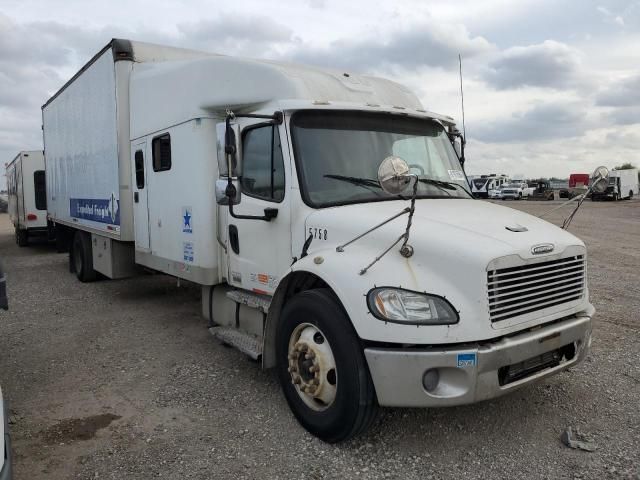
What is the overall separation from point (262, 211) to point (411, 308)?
1.84m

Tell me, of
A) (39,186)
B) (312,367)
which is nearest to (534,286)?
A: (312,367)

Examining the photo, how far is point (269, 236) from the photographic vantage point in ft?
15.3

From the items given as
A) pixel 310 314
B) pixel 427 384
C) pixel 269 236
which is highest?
pixel 269 236

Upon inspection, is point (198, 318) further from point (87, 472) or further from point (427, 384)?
point (427, 384)

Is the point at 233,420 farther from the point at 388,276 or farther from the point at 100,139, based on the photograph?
the point at 100,139

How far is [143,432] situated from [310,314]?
1567 mm

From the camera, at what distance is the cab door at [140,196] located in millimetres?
6735

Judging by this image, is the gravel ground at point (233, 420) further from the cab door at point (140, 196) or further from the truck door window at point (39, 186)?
the truck door window at point (39, 186)

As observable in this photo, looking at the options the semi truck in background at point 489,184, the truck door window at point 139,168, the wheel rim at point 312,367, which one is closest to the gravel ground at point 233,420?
the wheel rim at point 312,367

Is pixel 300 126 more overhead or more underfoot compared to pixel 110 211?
more overhead

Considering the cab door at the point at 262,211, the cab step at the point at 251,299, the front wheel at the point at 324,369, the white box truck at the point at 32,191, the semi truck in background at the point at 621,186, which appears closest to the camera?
the front wheel at the point at 324,369

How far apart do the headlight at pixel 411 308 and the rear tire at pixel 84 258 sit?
7471 millimetres

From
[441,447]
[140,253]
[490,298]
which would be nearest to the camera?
[490,298]

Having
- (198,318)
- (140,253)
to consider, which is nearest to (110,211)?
(140,253)
